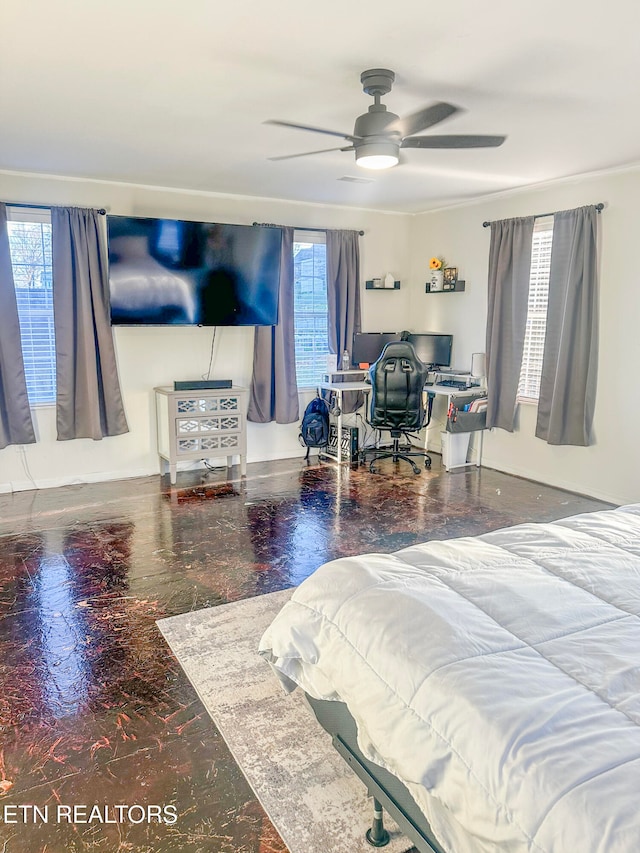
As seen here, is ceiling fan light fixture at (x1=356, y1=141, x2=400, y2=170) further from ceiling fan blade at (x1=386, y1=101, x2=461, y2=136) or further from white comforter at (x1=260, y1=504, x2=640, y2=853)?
white comforter at (x1=260, y1=504, x2=640, y2=853)

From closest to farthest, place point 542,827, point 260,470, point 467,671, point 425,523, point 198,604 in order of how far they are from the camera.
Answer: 1. point 542,827
2. point 467,671
3. point 198,604
4. point 425,523
5. point 260,470

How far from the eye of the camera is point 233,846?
5.24 feet

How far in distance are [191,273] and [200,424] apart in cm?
126

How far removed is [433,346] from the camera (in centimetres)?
596

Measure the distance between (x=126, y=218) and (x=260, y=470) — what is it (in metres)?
2.39

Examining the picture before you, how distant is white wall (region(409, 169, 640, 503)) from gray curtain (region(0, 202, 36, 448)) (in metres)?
3.94

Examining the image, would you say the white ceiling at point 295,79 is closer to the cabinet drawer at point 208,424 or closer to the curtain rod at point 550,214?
the curtain rod at point 550,214

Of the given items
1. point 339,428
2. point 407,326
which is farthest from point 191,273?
point 407,326

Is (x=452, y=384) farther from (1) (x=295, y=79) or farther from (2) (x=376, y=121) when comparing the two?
(1) (x=295, y=79)

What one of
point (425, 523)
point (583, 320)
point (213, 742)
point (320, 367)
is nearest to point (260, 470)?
point (320, 367)

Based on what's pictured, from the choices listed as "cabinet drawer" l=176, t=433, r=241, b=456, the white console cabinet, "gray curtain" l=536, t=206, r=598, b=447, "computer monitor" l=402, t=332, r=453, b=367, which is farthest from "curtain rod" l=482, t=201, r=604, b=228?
"cabinet drawer" l=176, t=433, r=241, b=456

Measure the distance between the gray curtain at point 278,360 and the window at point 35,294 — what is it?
68.6 inches

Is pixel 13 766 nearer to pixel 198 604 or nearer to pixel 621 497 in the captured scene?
pixel 198 604

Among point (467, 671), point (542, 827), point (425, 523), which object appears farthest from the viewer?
point (425, 523)
